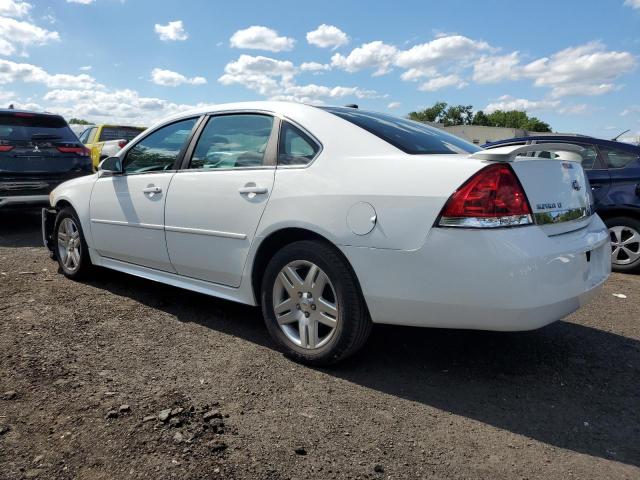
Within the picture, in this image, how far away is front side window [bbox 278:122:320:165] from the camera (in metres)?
3.10

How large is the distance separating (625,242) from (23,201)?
782 cm

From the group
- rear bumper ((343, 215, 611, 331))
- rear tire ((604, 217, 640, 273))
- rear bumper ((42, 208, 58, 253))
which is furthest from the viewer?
rear tire ((604, 217, 640, 273))

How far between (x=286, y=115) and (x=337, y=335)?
4.70 ft

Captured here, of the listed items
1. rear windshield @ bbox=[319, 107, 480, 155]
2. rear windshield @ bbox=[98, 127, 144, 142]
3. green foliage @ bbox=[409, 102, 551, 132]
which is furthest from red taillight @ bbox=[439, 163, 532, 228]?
green foliage @ bbox=[409, 102, 551, 132]

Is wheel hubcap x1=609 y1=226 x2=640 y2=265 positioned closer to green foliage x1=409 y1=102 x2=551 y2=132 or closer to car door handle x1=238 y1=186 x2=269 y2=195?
car door handle x1=238 y1=186 x2=269 y2=195

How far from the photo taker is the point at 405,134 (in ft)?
10.7

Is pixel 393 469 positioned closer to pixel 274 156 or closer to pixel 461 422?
pixel 461 422

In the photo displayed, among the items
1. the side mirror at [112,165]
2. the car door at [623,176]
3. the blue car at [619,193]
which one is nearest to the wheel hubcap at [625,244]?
the blue car at [619,193]

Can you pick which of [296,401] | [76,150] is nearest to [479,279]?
[296,401]

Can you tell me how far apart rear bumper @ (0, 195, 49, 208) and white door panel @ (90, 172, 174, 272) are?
3487 millimetres

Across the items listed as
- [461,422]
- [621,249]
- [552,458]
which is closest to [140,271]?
[461,422]

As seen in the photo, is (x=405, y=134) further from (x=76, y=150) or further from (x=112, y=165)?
(x=76, y=150)

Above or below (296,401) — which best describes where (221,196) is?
above

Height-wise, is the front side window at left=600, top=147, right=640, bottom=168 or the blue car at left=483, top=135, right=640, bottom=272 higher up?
the front side window at left=600, top=147, right=640, bottom=168
